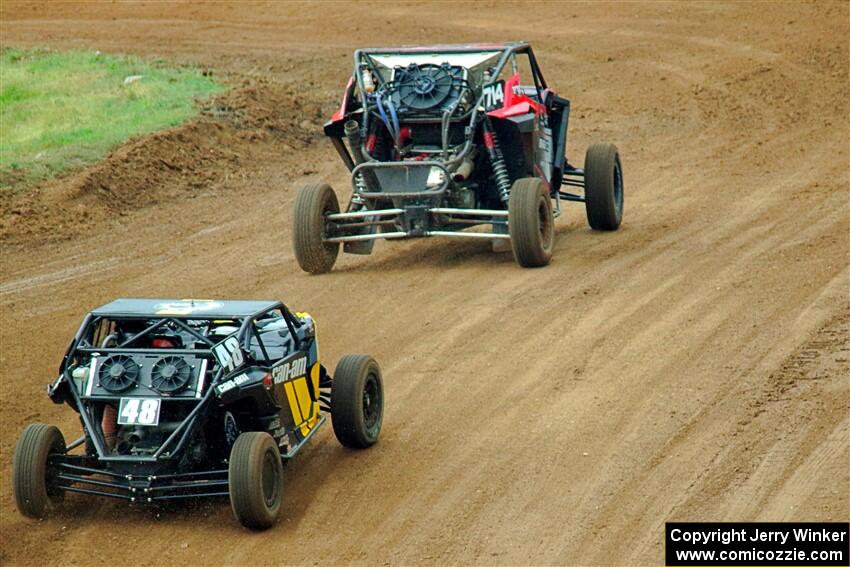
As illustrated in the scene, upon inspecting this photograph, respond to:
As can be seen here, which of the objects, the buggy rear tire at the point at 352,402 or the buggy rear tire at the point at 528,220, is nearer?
the buggy rear tire at the point at 352,402

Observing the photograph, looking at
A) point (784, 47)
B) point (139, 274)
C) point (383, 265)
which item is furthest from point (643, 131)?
point (139, 274)

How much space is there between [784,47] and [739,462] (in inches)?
679

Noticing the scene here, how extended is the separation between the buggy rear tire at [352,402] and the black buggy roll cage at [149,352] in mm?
686

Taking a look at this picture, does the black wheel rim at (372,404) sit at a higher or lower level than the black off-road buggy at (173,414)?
lower

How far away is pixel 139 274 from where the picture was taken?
591 inches

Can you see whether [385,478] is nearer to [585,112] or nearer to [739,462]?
[739,462]

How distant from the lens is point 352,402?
9.57m

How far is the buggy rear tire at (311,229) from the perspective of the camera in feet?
47.0

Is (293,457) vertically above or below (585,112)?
above

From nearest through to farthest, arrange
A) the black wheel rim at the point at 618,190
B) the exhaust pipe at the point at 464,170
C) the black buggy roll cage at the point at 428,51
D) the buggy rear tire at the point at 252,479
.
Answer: the buggy rear tire at the point at 252,479, the black buggy roll cage at the point at 428,51, the exhaust pipe at the point at 464,170, the black wheel rim at the point at 618,190

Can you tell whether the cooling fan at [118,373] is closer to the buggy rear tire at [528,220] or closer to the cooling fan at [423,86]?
the buggy rear tire at [528,220]

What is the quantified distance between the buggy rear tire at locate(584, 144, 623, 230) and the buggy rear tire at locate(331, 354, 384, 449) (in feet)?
20.4

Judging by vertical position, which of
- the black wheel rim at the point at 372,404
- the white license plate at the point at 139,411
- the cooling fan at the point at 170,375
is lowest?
the black wheel rim at the point at 372,404

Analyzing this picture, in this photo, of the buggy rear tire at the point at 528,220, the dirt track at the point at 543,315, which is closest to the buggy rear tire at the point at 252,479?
the dirt track at the point at 543,315
